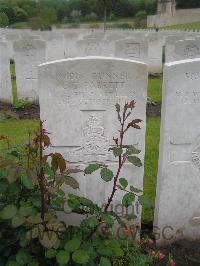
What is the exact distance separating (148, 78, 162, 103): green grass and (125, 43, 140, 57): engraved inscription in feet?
3.05

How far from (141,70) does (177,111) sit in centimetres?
42

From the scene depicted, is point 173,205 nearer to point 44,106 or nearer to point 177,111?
point 177,111

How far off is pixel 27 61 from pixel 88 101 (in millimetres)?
5785

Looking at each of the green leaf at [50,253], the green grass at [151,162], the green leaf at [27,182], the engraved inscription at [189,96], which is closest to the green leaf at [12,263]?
the green leaf at [50,253]

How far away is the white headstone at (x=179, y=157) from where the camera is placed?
10.1ft

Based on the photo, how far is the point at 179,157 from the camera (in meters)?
3.29

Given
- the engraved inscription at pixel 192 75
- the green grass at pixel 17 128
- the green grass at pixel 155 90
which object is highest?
the engraved inscription at pixel 192 75

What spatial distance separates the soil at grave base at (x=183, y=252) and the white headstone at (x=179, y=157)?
0.06 metres

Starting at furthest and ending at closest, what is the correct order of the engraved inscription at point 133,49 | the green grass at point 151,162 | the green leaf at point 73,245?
the engraved inscription at point 133,49
the green grass at point 151,162
the green leaf at point 73,245

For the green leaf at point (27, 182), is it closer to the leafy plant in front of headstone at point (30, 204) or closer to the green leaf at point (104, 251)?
the leafy plant in front of headstone at point (30, 204)

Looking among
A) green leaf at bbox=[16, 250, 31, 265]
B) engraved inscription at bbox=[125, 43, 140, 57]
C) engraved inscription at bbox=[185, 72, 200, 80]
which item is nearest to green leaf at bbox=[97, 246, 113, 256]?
green leaf at bbox=[16, 250, 31, 265]

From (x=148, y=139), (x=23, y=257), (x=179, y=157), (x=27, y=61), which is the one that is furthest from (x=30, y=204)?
(x=27, y=61)

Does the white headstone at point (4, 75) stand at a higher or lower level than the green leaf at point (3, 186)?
higher

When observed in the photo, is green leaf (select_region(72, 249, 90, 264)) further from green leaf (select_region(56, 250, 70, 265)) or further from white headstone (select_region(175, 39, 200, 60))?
white headstone (select_region(175, 39, 200, 60))
